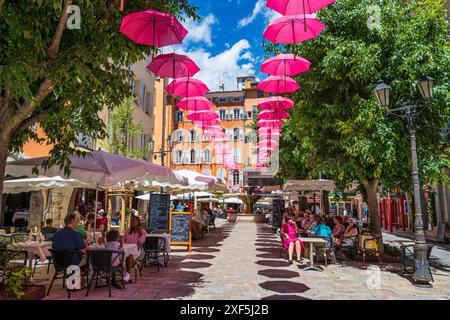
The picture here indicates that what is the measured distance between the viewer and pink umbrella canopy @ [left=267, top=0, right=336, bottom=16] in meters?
6.99

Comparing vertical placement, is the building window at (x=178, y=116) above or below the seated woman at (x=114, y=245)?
above

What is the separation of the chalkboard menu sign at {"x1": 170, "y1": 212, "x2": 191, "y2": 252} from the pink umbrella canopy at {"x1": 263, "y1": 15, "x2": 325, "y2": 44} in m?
7.04

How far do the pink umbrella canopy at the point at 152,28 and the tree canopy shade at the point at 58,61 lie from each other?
20 cm

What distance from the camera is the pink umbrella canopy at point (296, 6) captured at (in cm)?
699

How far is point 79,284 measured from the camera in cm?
671

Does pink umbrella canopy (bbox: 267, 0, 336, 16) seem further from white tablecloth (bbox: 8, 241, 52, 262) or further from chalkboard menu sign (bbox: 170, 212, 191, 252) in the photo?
chalkboard menu sign (bbox: 170, 212, 191, 252)

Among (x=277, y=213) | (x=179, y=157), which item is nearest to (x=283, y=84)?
(x=277, y=213)

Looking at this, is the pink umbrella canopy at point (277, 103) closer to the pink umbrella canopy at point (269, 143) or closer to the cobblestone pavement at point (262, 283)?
the cobblestone pavement at point (262, 283)

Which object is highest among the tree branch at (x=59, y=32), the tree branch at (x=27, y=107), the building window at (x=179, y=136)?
the building window at (x=179, y=136)

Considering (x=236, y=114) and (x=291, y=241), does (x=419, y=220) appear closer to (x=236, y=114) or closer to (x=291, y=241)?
(x=291, y=241)

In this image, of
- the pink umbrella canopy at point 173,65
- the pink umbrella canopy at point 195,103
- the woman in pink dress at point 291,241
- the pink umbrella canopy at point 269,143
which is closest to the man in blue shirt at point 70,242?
the pink umbrella canopy at point 173,65

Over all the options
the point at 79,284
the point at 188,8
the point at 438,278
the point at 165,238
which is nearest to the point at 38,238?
the point at 79,284

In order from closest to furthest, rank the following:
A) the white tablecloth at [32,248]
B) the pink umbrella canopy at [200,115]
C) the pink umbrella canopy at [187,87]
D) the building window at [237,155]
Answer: the white tablecloth at [32,248], the pink umbrella canopy at [187,87], the pink umbrella canopy at [200,115], the building window at [237,155]
